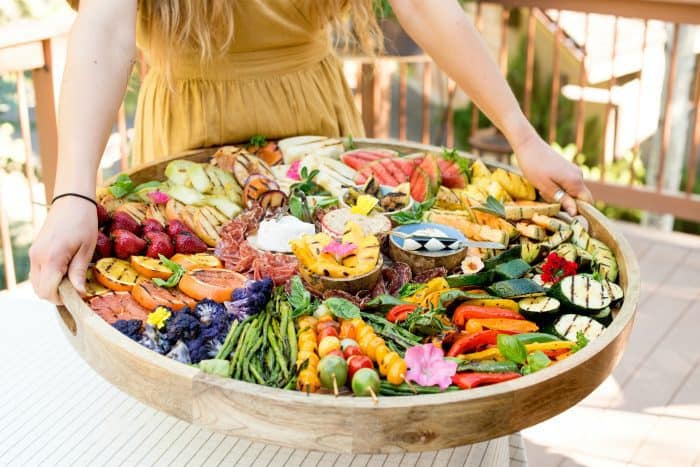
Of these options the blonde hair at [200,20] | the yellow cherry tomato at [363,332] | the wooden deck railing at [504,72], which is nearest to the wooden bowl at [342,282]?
the yellow cherry tomato at [363,332]

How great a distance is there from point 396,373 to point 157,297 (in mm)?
434

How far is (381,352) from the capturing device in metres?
1.11

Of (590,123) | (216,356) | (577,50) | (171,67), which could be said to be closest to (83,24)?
(171,67)

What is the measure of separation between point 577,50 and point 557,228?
572 centimetres

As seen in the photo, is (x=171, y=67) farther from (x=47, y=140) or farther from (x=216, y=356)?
(x=47, y=140)

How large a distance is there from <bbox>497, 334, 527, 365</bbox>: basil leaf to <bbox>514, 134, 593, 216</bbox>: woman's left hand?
563 millimetres

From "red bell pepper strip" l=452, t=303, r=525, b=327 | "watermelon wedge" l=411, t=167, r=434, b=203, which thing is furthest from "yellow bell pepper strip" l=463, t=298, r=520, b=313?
"watermelon wedge" l=411, t=167, r=434, b=203

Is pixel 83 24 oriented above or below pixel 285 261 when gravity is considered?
above

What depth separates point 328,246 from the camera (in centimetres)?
135

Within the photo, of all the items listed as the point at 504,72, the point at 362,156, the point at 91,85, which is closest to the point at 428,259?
the point at 362,156

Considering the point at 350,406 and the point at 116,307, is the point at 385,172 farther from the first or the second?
the point at 350,406

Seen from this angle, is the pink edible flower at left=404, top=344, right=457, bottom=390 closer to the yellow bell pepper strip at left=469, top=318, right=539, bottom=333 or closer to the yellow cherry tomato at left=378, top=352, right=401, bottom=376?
the yellow cherry tomato at left=378, top=352, right=401, bottom=376

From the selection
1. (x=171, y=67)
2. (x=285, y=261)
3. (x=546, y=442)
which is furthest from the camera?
(x=546, y=442)

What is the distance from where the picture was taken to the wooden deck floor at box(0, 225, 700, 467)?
140 centimetres
